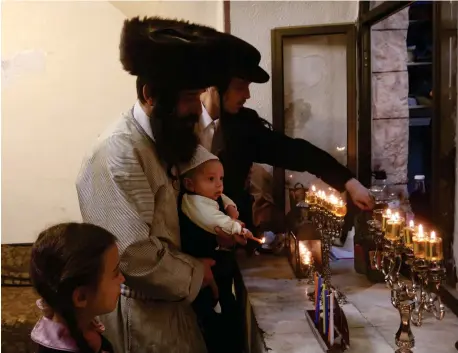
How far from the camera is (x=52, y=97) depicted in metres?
2.24

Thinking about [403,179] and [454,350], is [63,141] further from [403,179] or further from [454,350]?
[454,350]

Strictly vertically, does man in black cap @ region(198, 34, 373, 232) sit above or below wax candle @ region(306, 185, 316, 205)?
above

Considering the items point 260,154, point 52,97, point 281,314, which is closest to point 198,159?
point 260,154

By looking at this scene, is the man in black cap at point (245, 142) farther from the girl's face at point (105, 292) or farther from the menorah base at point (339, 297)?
the girl's face at point (105, 292)

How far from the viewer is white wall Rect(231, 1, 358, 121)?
1.45 meters

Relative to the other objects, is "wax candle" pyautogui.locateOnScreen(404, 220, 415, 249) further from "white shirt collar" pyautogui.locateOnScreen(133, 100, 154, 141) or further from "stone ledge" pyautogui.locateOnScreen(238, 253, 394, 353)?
"white shirt collar" pyautogui.locateOnScreen(133, 100, 154, 141)

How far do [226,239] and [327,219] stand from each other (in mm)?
243

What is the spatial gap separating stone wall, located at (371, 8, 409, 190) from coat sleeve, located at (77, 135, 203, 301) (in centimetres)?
60

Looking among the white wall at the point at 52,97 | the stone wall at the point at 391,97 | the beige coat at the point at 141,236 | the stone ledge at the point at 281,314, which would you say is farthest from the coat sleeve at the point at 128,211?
the white wall at the point at 52,97

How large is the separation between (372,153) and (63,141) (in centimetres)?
138

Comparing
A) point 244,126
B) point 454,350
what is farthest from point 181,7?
point 454,350

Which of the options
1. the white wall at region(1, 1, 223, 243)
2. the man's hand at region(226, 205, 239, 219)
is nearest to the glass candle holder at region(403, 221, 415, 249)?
the man's hand at region(226, 205, 239, 219)

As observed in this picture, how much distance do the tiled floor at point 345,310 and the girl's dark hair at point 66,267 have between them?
0.36m

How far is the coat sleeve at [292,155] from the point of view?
134 cm
